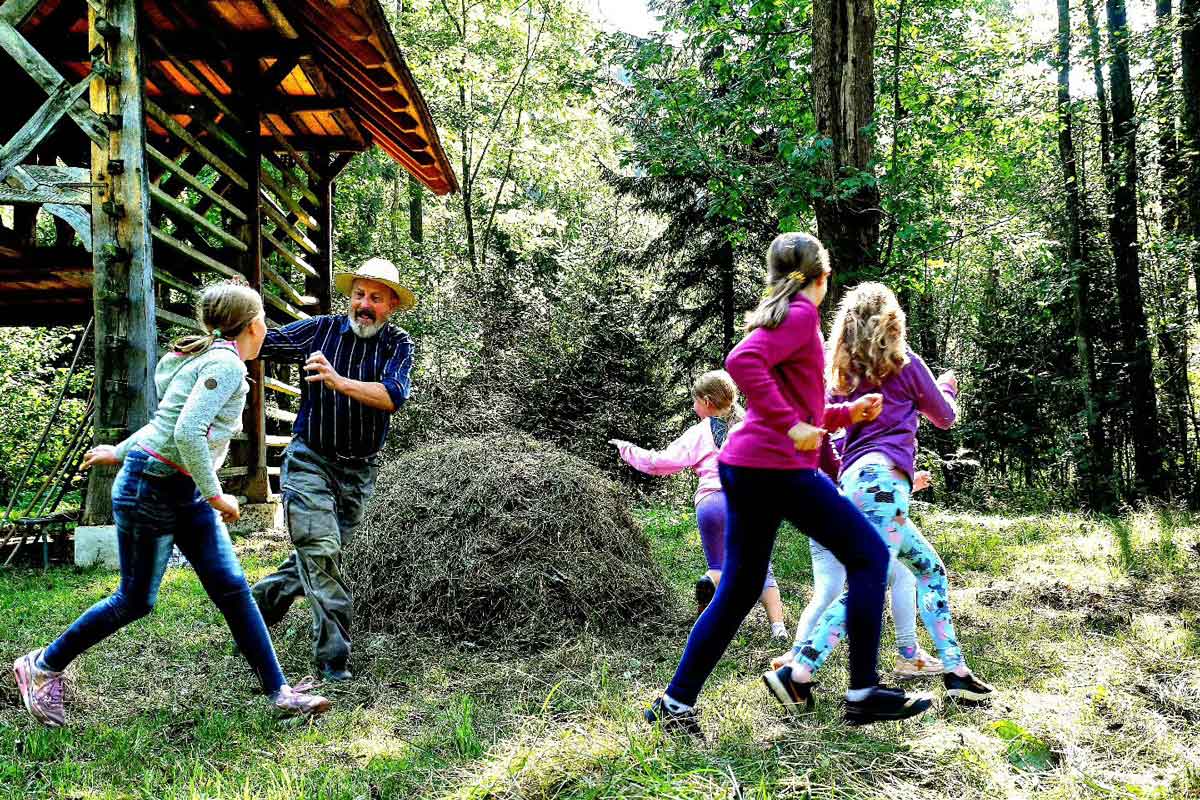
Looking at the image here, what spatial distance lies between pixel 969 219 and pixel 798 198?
2480 millimetres

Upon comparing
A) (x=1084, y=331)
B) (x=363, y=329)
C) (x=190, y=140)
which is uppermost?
(x=190, y=140)

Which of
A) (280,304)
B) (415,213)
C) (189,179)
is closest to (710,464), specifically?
(189,179)

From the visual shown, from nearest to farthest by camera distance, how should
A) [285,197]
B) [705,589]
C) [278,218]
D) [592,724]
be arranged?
[592,724]
[705,589]
[278,218]
[285,197]

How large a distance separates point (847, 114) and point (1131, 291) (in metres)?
8.47

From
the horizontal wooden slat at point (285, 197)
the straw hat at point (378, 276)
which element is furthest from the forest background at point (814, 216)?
the straw hat at point (378, 276)

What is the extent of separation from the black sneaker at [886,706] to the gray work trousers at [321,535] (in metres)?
2.47

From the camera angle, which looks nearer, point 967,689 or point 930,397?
point 967,689

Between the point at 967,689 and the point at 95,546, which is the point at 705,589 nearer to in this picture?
the point at 967,689

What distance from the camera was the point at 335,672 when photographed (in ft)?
13.7

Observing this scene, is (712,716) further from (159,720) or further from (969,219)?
(969,219)

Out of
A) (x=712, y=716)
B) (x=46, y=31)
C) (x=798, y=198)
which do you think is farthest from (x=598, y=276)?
(x=712, y=716)

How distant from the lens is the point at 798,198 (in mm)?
8492

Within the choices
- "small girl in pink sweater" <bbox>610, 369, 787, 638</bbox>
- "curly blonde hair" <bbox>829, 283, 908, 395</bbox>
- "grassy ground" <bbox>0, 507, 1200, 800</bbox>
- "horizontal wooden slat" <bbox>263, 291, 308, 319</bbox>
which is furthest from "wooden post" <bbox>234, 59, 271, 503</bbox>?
"curly blonde hair" <bbox>829, 283, 908, 395</bbox>

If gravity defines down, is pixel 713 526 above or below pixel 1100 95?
below
